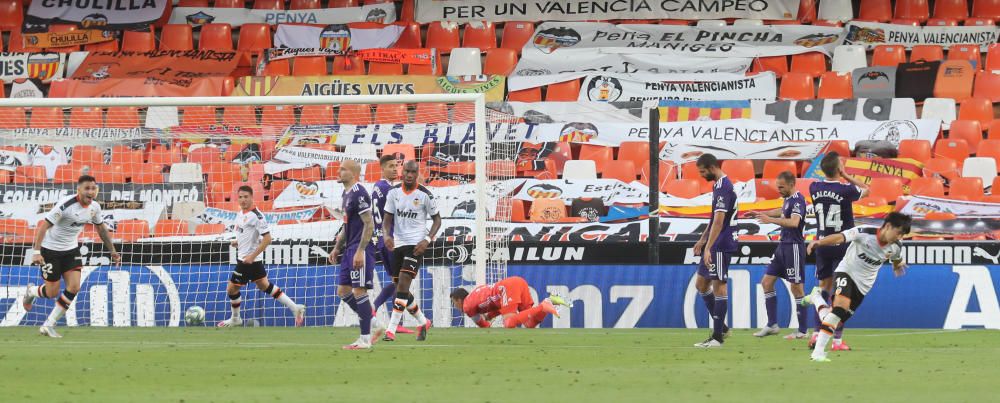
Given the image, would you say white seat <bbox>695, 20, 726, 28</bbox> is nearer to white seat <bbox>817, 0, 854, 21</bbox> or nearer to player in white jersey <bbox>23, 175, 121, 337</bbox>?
white seat <bbox>817, 0, 854, 21</bbox>

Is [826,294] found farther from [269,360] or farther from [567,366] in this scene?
[269,360]

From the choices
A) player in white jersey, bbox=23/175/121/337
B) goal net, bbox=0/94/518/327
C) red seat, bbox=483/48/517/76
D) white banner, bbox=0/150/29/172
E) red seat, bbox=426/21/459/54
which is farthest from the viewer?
red seat, bbox=426/21/459/54

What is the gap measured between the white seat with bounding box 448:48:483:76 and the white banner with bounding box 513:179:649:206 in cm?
474

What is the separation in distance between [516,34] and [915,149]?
26.4 ft

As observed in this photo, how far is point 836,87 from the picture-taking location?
23219mm

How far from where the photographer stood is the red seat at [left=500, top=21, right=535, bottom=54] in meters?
25.8

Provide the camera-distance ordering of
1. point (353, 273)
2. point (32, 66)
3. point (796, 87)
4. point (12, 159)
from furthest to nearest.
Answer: point (32, 66), point (796, 87), point (12, 159), point (353, 273)

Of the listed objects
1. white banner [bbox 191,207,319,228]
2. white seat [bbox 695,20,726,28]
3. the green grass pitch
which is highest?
white seat [bbox 695,20,726,28]

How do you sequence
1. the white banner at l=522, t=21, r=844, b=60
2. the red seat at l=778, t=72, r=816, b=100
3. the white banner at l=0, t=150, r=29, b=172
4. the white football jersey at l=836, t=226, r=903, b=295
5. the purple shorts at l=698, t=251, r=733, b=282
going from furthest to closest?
1. the white banner at l=522, t=21, r=844, b=60
2. the red seat at l=778, t=72, r=816, b=100
3. the white banner at l=0, t=150, r=29, b=172
4. the purple shorts at l=698, t=251, r=733, b=282
5. the white football jersey at l=836, t=226, r=903, b=295

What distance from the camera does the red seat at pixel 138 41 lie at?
26.5 meters

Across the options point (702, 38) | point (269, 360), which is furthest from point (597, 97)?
point (269, 360)

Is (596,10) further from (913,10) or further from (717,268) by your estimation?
(717,268)

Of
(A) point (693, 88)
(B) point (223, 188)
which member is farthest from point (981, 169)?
(B) point (223, 188)

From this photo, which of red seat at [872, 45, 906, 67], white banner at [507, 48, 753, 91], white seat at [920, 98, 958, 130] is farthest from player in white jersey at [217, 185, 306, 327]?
red seat at [872, 45, 906, 67]
